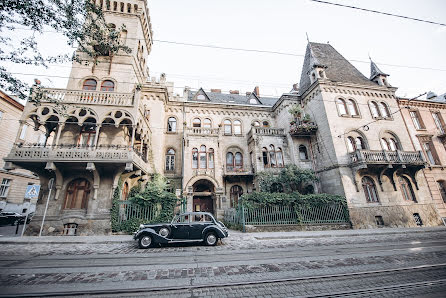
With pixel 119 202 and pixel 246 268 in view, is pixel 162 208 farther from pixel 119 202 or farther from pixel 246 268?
pixel 246 268

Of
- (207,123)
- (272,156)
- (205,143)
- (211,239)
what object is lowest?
(211,239)

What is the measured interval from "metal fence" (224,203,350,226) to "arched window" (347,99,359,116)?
32.2ft

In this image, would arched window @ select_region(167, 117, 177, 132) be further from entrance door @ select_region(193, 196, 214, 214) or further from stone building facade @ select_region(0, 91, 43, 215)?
stone building facade @ select_region(0, 91, 43, 215)

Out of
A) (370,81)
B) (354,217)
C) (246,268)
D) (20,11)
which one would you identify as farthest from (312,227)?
(20,11)

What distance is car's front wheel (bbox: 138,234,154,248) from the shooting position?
8.57 meters

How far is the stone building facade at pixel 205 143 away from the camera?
1245 centimetres

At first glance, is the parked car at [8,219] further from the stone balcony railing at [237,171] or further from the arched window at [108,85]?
the stone balcony railing at [237,171]

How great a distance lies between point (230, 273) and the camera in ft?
16.8

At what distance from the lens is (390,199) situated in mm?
16125

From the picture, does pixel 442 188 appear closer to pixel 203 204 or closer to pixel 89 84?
pixel 203 204

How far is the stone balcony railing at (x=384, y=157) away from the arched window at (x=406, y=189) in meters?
2.28

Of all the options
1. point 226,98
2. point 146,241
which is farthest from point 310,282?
point 226,98

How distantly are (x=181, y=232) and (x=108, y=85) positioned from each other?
1418 centimetres

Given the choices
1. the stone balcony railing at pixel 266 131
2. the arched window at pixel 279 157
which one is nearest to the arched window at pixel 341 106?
the stone balcony railing at pixel 266 131
